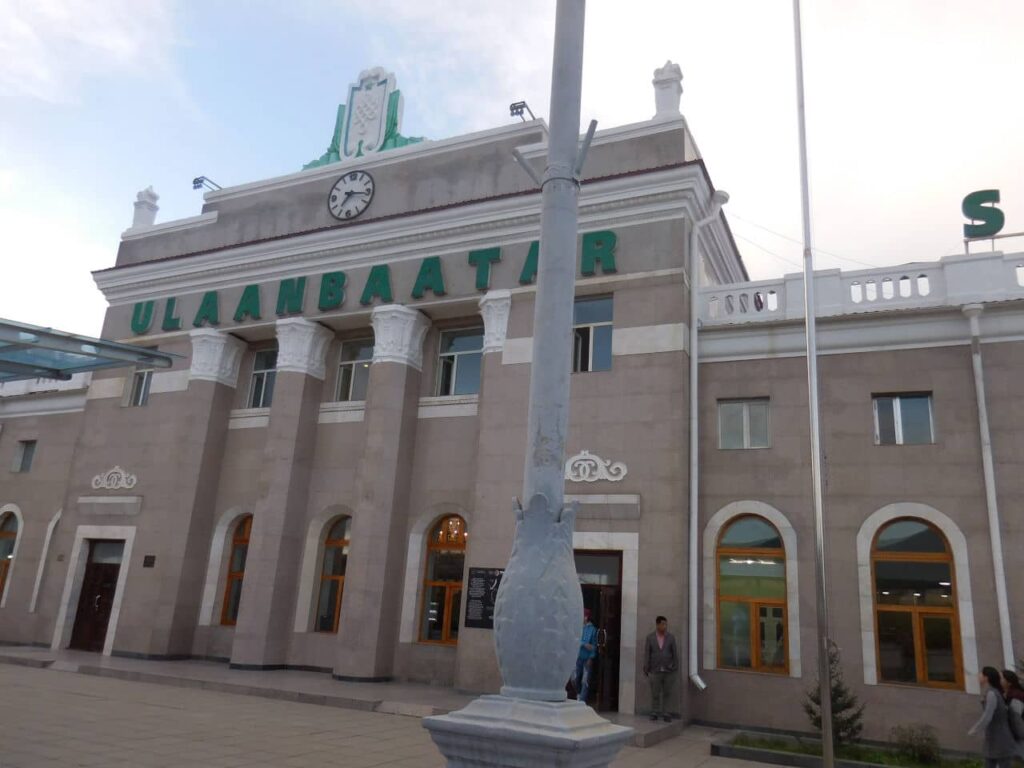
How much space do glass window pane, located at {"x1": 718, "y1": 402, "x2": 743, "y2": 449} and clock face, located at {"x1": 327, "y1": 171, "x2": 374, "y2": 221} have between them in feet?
36.1

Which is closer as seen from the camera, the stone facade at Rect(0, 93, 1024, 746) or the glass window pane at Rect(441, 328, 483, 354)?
the stone facade at Rect(0, 93, 1024, 746)

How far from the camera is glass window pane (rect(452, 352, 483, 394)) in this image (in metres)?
20.1

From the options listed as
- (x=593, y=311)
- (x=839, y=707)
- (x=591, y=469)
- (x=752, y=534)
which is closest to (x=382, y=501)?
(x=591, y=469)

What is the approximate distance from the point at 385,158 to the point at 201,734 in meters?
15.2

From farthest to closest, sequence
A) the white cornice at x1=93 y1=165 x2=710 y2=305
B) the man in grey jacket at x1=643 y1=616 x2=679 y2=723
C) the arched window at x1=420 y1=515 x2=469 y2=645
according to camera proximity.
Result: 1. the arched window at x1=420 y1=515 x2=469 y2=645
2. the white cornice at x1=93 y1=165 x2=710 y2=305
3. the man in grey jacket at x1=643 y1=616 x2=679 y2=723

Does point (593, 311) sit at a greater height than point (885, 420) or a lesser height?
greater

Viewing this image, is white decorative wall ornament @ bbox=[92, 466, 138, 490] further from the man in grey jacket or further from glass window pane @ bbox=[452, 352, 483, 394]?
the man in grey jacket

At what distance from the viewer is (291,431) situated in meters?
20.7

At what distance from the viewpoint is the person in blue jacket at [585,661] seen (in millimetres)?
14797

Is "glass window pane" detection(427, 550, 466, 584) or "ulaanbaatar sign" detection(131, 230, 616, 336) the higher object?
"ulaanbaatar sign" detection(131, 230, 616, 336)

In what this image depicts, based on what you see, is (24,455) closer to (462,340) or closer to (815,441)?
(462,340)

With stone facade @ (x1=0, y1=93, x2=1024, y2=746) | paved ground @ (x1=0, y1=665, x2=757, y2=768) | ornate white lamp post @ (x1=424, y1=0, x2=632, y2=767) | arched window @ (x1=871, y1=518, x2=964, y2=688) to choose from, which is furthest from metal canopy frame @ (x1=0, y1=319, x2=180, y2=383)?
arched window @ (x1=871, y1=518, x2=964, y2=688)

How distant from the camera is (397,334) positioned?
20.0 m

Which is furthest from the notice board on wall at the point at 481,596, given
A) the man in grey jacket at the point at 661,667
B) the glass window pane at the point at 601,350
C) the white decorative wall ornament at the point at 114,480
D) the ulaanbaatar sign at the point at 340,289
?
the white decorative wall ornament at the point at 114,480
